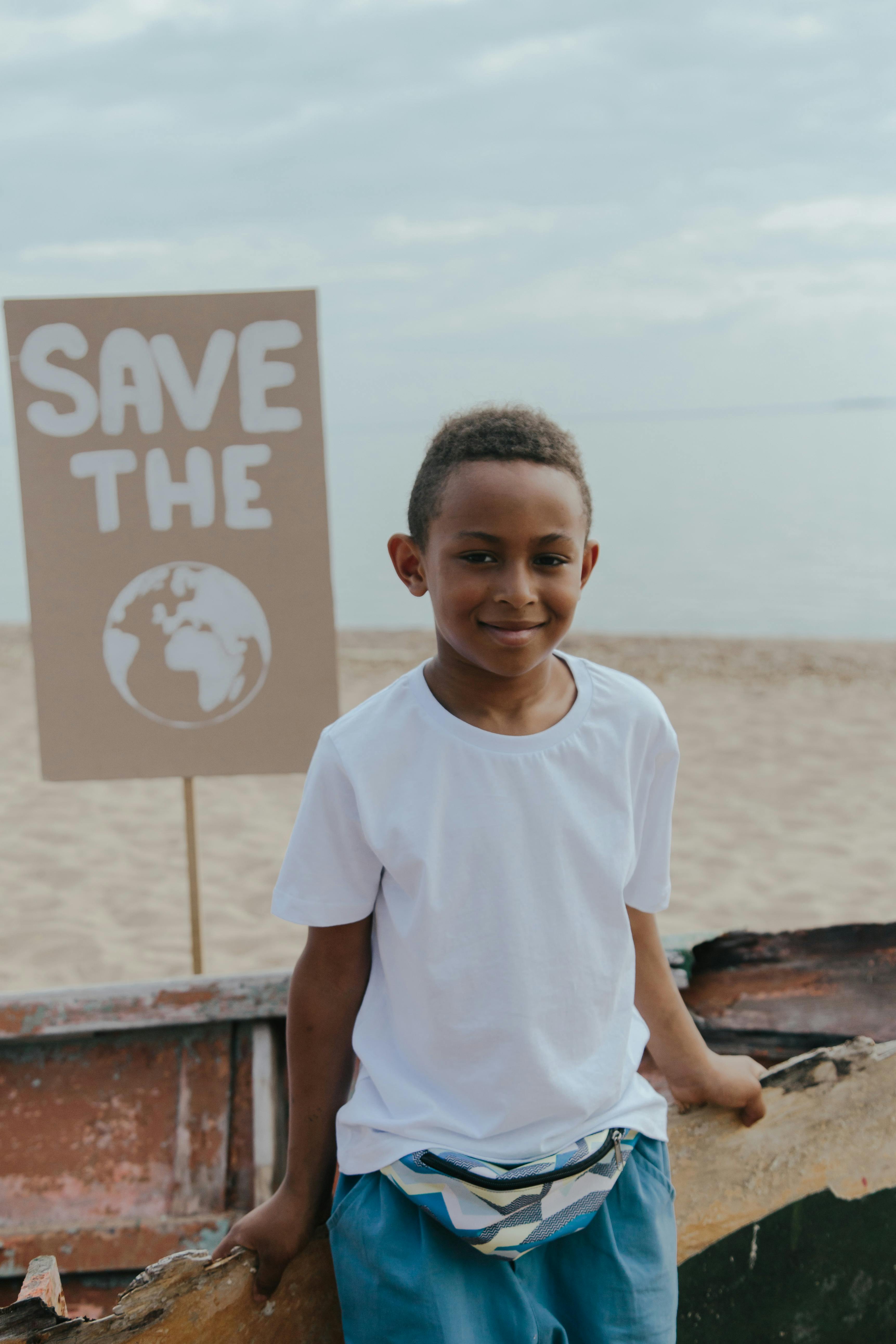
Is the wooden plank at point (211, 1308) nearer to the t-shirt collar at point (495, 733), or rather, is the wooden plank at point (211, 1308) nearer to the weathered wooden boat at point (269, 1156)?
the weathered wooden boat at point (269, 1156)

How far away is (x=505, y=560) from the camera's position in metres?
1.19

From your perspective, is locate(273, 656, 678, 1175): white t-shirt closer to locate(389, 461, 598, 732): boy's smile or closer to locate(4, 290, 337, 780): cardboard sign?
locate(389, 461, 598, 732): boy's smile

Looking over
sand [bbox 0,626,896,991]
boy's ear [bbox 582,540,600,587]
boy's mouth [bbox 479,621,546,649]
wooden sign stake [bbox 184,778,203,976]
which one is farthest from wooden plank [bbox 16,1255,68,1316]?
sand [bbox 0,626,896,991]

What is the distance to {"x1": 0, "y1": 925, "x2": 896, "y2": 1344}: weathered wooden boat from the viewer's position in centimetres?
131

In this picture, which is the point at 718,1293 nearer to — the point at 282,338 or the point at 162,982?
the point at 162,982

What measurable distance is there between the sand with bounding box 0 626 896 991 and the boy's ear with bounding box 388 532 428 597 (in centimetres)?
319

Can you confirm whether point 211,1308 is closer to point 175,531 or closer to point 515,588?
point 515,588

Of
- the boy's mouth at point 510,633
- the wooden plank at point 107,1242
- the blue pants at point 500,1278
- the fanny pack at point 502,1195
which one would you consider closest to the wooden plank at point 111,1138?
the wooden plank at point 107,1242

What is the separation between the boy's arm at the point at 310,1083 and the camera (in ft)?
4.11

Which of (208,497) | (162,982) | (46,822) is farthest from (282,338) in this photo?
(46,822)

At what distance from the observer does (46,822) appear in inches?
239

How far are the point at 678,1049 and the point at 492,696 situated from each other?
24.4 inches

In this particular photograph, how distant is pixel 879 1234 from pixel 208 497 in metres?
2.12

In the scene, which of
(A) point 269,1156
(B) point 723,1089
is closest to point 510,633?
(B) point 723,1089
